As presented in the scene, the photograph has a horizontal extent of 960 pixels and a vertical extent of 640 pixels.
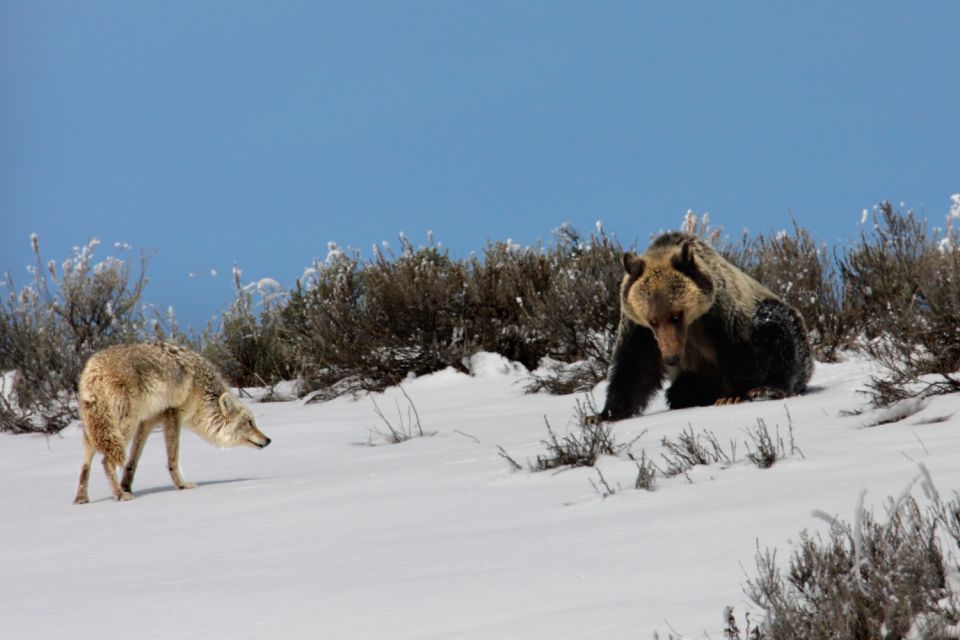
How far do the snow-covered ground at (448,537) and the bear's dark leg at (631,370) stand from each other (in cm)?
25

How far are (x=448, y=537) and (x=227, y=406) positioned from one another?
12.1 feet

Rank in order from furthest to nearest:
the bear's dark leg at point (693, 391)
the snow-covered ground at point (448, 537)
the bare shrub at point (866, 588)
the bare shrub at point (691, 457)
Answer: the bear's dark leg at point (693, 391) < the bare shrub at point (691, 457) < the snow-covered ground at point (448, 537) < the bare shrub at point (866, 588)

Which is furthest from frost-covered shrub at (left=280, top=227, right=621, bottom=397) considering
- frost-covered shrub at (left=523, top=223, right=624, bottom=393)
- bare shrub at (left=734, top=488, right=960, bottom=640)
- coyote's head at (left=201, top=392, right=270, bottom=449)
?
bare shrub at (left=734, top=488, right=960, bottom=640)

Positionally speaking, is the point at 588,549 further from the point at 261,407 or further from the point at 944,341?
the point at 261,407

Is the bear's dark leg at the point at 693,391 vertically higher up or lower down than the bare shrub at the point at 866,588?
higher up

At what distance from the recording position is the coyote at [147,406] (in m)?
7.31

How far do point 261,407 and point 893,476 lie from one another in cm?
913

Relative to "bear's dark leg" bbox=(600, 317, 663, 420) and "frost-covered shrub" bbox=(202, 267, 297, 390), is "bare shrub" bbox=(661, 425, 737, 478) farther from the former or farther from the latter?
"frost-covered shrub" bbox=(202, 267, 297, 390)

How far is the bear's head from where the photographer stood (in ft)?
26.0

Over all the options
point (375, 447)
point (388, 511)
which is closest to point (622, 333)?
point (375, 447)

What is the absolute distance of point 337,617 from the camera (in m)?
3.57

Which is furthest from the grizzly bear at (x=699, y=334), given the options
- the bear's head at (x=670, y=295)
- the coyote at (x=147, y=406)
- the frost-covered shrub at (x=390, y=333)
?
the frost-covered shrub at (x=390, y=333)

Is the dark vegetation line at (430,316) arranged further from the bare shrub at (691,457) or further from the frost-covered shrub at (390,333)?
the bare shrub at (691,457)

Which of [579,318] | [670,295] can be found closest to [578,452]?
[670,295]
